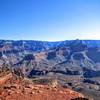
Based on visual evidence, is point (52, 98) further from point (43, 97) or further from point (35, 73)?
point (35, 73)

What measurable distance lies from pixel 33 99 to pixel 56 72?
16292 cm

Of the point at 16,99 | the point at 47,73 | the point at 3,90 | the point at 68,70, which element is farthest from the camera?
the point at 68,70

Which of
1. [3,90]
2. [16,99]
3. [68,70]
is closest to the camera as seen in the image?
[16,99]

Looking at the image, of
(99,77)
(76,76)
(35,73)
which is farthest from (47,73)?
(99,77)

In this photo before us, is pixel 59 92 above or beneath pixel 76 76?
above

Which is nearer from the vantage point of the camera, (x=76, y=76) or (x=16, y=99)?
(x=16, y=99)

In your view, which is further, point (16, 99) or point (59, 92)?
point (59, 92)

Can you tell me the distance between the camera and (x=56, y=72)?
183000 millimetres

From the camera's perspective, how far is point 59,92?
23.1 metres

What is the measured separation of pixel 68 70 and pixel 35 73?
999 inches

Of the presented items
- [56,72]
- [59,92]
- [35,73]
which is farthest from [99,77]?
[59,92]

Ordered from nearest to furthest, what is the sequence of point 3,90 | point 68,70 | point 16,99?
point 16,99 < point 3,90 < point 68,70

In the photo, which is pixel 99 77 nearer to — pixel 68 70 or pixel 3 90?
pixel 68 70

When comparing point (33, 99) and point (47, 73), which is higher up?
point (33, 99)
